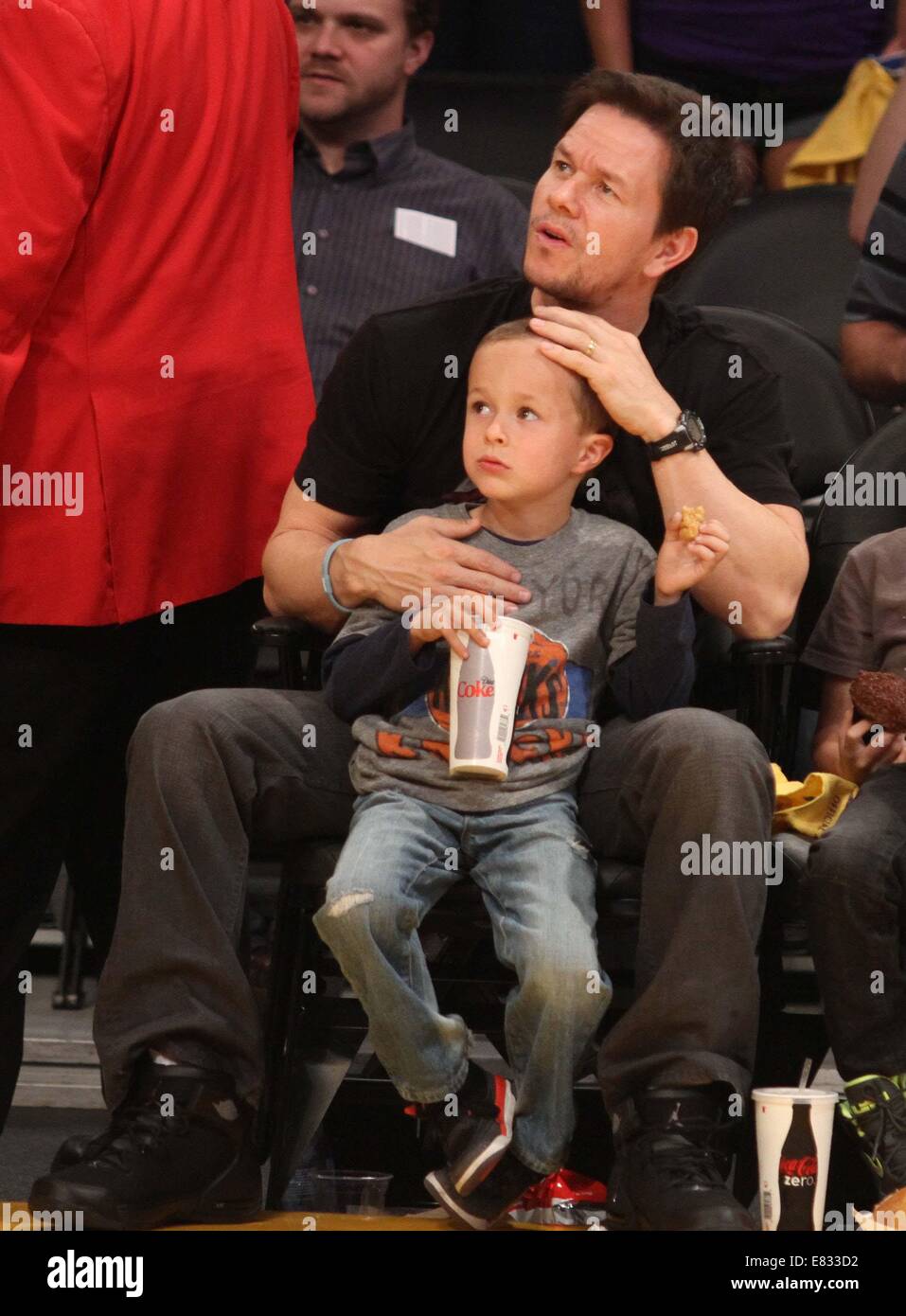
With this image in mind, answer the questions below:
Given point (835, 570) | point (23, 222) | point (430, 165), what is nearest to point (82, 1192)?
point (23, 222)

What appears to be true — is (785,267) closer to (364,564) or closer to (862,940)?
(364,564)

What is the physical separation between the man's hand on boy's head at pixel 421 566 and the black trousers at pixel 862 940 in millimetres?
468

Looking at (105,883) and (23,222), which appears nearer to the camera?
(23,222)

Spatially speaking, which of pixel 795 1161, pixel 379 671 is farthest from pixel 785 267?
pixel 795 1161

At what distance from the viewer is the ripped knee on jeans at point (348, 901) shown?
1956mm

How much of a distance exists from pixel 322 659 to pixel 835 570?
78 centimetres

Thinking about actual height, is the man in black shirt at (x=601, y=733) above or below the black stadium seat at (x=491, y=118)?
below

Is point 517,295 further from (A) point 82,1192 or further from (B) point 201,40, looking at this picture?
(A) point 82,1192

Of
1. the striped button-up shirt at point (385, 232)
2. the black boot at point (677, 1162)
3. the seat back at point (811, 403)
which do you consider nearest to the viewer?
the black boot at point (677, 1162)

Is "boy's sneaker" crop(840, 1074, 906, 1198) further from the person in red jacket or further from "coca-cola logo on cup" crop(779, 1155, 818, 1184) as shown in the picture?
the person in red jacket

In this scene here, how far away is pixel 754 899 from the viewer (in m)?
1.97

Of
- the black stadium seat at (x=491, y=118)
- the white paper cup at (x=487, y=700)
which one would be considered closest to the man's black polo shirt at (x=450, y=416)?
the white paper cup at (x=487, y=700)

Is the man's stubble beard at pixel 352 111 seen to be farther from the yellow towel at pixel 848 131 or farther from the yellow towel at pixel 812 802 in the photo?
the yellow towel at pixel 812 802

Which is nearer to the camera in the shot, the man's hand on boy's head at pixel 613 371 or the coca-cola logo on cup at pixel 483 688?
the coca-cola logo on cup at pixel 483 688
